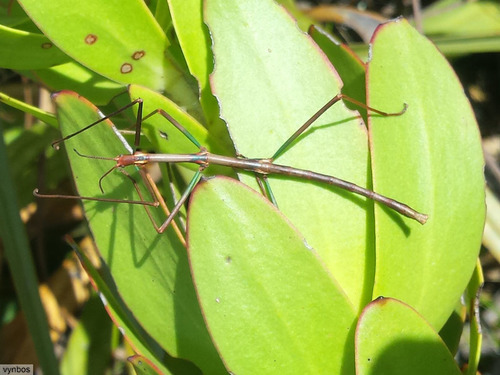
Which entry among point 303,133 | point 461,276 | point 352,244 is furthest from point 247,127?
point 461,276

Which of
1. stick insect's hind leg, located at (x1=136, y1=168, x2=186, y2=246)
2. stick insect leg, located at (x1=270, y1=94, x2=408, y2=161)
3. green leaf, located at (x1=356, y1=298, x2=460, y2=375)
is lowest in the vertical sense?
green leaf, located at (x1=356, y1=298, x2=460, y2=375)

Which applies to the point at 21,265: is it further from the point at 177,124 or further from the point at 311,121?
the point at 311,121

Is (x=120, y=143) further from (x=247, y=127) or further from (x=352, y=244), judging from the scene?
(x=352, y=244)

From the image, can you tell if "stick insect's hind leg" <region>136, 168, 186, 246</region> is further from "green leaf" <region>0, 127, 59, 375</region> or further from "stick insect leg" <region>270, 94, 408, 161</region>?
"green leaf" <region>0, 127, 59, 375</region>

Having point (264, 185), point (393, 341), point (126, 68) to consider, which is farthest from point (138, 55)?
point (393, 341)

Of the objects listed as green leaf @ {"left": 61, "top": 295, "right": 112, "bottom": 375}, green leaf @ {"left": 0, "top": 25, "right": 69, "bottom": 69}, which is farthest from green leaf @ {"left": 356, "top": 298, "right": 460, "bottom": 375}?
green leaf @ {"left": 61, "top": 295, "right": 112, "bottom": 375}

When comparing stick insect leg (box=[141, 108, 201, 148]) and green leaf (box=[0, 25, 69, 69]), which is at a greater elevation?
green leaf (box=[0, 25, 69, 69])

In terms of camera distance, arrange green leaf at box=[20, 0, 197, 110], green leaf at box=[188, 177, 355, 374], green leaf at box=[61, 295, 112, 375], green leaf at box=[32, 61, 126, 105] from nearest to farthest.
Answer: green leaf at box=[188, 177, 355, 374] → green leaf at box=[20, 0, 197, 110] → green leaf at box=[32, 61, 126, 105] → green leaf at box=[61, 295, 112, 375]
